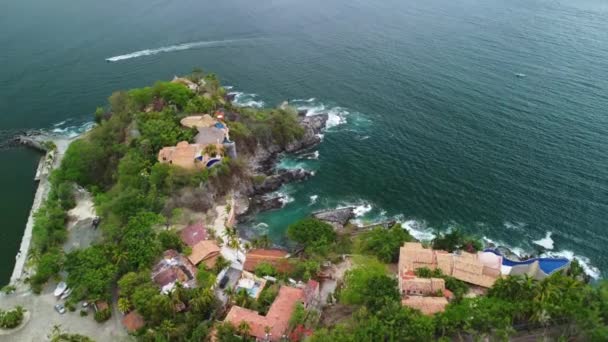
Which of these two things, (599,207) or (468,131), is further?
(468,131)

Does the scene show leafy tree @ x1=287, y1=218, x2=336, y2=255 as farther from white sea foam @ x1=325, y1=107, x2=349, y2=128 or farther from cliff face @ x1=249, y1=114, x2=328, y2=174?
white sea foam @ x1=325, y1=107, x2=349, y2=128

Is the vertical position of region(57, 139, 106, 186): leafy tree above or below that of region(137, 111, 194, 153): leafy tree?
below

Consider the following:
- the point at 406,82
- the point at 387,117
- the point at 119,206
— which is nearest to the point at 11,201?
the point at 119,206

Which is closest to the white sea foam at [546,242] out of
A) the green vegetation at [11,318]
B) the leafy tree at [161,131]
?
the leafy tree at [161,131]

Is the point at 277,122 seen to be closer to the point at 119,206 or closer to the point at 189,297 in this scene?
the point at 119,206

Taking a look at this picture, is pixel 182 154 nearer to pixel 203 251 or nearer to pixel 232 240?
pixel 232 240

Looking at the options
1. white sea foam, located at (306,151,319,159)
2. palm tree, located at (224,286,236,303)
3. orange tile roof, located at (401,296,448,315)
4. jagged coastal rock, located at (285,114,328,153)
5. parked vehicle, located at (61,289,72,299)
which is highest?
jagged coastal rock, located at (285,114,328,153)

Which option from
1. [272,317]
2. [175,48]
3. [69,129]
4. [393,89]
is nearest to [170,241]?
[272,317]

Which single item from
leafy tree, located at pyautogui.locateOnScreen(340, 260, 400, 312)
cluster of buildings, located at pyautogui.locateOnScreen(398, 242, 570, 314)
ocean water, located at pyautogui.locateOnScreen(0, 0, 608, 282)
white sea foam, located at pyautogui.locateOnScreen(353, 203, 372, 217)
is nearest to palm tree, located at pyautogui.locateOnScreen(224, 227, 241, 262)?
ocean water, located at pyautogui.locateOnScreen(0, 0, 608, 282)

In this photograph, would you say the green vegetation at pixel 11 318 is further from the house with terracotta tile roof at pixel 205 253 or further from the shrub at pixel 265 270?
the shrub at pixel 265 270
